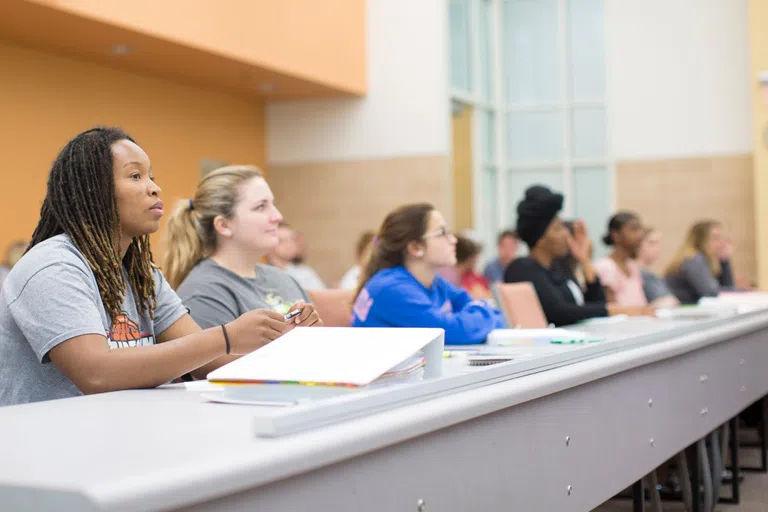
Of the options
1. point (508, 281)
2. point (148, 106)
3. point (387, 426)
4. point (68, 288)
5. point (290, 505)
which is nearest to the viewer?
point (290, 505)

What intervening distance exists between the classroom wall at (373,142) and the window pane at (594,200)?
2.38 m

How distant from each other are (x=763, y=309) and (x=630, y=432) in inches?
97.8

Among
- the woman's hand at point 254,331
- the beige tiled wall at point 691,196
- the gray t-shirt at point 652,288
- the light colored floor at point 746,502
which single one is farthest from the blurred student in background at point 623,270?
the woman's hand at point 254,331

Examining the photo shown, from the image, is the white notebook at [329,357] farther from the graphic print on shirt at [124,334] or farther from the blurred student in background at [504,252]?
the blurred student in background at [504,252]

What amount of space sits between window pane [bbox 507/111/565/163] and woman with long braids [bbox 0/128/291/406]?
10445 millimetres

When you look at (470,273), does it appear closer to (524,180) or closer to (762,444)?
(524,180)

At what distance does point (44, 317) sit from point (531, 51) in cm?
1120

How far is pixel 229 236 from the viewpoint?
3053 mm

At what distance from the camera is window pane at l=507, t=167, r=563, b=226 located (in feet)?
40.3

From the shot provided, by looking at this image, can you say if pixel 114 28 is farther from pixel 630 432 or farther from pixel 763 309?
pixel 630 432

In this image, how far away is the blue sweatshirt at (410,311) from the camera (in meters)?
3.30

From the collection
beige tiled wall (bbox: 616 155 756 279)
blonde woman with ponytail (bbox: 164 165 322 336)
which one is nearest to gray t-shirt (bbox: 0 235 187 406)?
blonde woman with ponytail (bbox: 164 165 322 336)

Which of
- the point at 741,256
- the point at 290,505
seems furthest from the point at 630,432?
the point at 741,256

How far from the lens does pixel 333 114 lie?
1050cm
